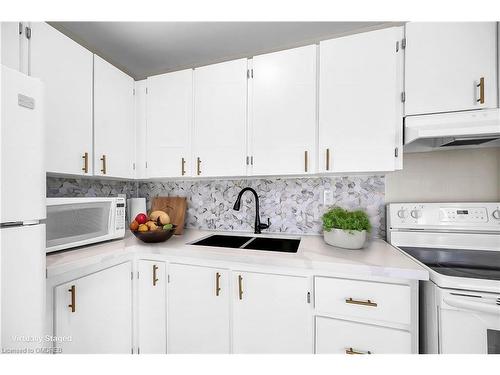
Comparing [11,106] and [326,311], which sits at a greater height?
[11,106]

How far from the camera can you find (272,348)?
121 centimetres

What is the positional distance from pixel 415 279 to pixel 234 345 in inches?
38.8

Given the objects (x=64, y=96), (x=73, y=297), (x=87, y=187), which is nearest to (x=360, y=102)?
(x=64, y=96)

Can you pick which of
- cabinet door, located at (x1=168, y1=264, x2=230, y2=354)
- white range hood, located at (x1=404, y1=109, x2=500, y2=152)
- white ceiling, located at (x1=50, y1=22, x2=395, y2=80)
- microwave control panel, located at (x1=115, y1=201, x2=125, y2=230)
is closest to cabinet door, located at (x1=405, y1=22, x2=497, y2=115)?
white range hood, located at (x1=404, y1=109, x2=500, y2=152)

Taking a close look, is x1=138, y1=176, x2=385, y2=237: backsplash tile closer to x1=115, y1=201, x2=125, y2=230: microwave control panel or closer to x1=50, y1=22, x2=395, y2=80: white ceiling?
x1=115, y1=201, x2=125, y2=230: microwave control panel

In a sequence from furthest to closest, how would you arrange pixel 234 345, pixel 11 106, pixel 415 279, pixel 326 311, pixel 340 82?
pixel 340 82, pixel 234 345, pixel 326 311, pixel 415 279, pixel 11 106

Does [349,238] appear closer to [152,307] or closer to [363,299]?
[363,299]

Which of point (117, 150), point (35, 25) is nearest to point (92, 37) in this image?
point (35, 25)

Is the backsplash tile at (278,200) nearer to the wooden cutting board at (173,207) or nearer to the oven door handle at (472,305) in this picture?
the wooden cutting board at (173,207)

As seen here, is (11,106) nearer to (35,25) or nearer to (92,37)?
(35,25)

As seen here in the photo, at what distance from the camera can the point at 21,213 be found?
75 centimetres

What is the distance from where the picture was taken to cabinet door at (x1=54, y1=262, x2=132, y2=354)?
108cm

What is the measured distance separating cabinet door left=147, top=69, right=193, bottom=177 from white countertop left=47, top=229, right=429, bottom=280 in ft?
1.92

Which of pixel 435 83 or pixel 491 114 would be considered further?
pixel 435 83
